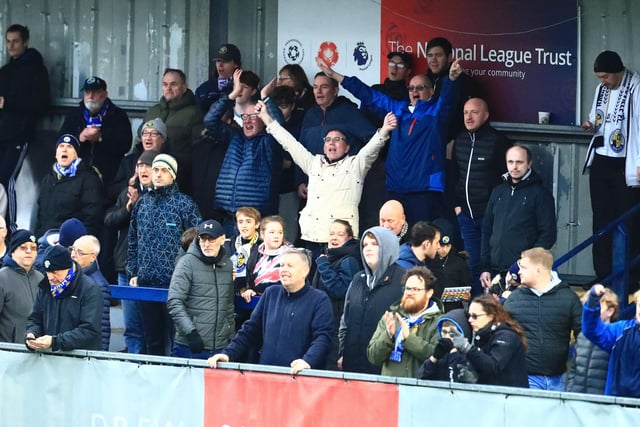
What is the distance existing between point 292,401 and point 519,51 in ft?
19.3

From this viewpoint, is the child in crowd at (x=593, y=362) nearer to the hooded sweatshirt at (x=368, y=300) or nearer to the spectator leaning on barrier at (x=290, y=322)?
the hooded sweatshirt at (x=368, y=300)

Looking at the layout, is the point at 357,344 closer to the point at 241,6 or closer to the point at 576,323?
the point at 576,323

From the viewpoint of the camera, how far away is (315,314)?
10539mm

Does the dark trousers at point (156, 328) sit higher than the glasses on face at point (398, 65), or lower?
lower

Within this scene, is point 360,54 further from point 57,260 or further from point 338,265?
point 57,260

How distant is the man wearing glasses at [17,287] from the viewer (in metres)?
11.7

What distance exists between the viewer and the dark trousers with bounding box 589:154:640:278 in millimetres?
13352

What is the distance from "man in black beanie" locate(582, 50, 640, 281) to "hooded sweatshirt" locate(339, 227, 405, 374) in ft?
10.6

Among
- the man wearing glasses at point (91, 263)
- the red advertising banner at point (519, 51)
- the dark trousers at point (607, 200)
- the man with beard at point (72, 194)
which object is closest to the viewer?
the man wearing glasses at point (91, 263)

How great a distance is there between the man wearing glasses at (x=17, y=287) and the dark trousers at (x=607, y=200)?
5005 mm

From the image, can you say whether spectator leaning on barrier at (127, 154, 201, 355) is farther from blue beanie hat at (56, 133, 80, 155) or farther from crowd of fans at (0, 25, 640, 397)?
blue beanie hat at (56, 133, 80, 155)

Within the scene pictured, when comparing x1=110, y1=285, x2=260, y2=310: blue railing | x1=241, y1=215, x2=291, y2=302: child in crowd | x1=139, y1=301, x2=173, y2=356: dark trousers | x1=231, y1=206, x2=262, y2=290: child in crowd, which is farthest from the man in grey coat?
x1=139, y1=301, x2=173, y2=356: dark trousers

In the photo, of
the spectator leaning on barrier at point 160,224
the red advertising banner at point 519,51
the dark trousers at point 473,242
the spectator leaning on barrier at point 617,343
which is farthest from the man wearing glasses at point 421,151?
the spectator leaning on barrier at point 617,343

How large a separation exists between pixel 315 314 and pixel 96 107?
547 cm
